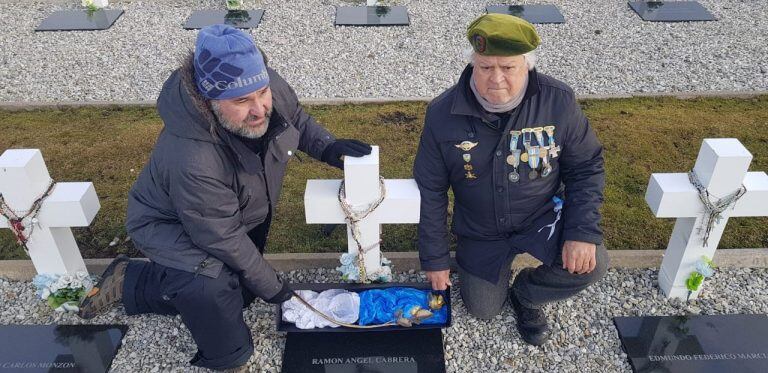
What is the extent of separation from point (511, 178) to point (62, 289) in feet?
9.23

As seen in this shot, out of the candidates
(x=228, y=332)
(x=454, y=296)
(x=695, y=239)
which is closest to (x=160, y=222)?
(x=228, y=332)

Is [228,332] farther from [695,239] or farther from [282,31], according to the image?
[282,31]

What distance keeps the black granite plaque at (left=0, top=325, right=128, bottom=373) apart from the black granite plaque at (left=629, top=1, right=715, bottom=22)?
24.9 feet

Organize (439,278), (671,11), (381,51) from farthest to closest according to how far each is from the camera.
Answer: (671,11) < (381,51) < (439,278)

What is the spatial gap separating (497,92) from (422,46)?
470 cm

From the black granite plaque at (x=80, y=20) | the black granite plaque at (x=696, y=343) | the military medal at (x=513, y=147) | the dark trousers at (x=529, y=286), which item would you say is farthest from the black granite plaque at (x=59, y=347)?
the black granite plaque at (x=80, y=20)

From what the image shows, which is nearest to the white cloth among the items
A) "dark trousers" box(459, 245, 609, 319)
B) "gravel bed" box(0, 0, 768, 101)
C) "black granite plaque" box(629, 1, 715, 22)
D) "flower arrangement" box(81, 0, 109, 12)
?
"dark trousers" box(459, 245, 609, 319)

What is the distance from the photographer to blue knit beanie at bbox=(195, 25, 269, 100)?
2775mm

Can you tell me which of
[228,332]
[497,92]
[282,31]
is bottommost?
[282,31]

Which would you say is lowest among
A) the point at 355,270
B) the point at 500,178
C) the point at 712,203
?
the point at 355,270

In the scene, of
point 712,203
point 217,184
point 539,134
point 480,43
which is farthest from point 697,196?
point 217,184

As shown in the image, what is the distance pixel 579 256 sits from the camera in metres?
3.24

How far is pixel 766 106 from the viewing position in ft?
19.5

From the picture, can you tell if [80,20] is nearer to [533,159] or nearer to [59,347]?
[59,347]
